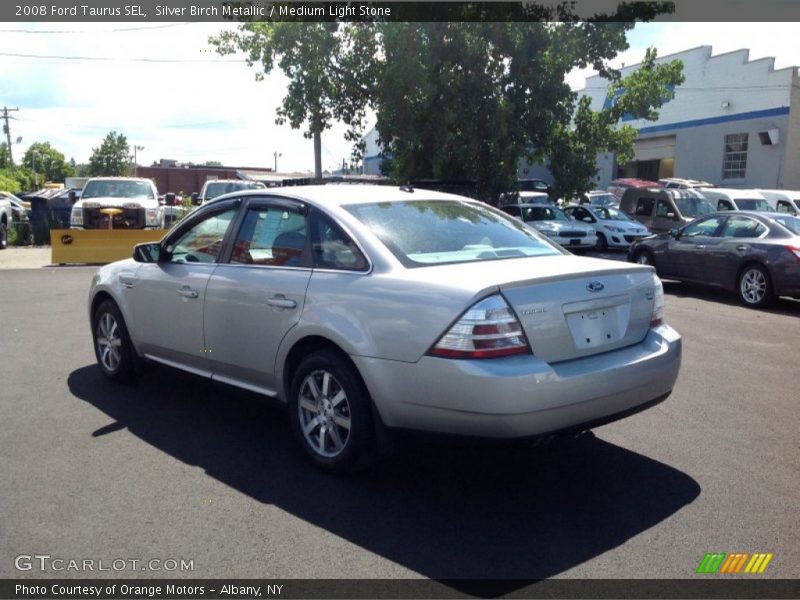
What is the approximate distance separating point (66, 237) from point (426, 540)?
54.2 ft

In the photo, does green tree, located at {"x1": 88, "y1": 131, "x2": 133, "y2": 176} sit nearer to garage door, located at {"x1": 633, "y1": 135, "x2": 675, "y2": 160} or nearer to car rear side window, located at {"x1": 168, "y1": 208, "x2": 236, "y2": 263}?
garage door, located at {"x1": 633, "y1": 135, "x2": 675, "y2": 160}

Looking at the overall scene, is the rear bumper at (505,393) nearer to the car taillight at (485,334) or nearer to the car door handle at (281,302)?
the car taillight at (485,334)

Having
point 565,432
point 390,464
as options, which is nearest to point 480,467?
point 390,464

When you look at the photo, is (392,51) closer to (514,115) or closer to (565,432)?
(514,115)

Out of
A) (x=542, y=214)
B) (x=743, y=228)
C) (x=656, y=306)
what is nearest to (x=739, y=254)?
(x=743, y=228)

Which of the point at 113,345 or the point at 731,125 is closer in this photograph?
the point at 113,345

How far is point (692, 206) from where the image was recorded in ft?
65.2

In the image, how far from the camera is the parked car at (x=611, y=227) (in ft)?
71.2

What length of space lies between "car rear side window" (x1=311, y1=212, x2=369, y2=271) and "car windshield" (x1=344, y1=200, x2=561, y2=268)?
16cm

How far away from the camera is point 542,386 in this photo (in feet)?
12.6

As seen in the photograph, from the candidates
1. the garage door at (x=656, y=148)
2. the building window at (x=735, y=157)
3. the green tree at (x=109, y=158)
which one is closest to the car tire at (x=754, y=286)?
the building window at (x=735, y=157)

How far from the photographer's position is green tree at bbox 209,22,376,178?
72.5 ft

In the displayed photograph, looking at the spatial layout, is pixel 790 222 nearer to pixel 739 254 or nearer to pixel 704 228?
pixel 739 254

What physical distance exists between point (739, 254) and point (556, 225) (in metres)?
8.93
